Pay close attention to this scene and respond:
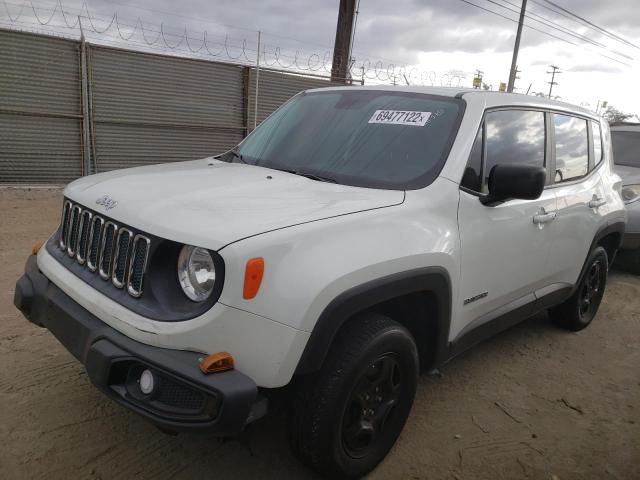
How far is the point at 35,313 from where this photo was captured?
8.60 feet

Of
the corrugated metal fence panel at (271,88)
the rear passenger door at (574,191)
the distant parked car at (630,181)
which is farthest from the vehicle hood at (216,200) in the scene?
the corrugated metal fence panel at (271,88)

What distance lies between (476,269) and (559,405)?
4.10 ft

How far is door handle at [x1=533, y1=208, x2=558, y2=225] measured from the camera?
3.38 metres

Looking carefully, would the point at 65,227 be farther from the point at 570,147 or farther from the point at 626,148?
the point at 626,148

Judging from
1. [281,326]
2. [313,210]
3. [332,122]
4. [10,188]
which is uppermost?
[332,122]

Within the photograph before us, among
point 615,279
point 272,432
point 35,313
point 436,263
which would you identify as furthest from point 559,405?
point 615,279

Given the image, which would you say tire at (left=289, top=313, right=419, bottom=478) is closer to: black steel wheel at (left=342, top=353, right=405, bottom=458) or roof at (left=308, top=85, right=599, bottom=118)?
black steel wheel at (left=342, top=353, right=405, bottom=458)

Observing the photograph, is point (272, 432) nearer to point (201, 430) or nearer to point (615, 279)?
point (201, 430)

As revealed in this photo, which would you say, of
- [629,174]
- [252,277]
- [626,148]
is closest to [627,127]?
[626,148]

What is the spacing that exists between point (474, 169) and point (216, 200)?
1454 millimetres

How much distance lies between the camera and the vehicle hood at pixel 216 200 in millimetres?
2100

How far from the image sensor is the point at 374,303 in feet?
7.57

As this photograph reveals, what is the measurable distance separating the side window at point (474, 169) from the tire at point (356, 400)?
0.94 meters

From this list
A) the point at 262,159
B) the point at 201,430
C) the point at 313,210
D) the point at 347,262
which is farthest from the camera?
the point at 262,159
